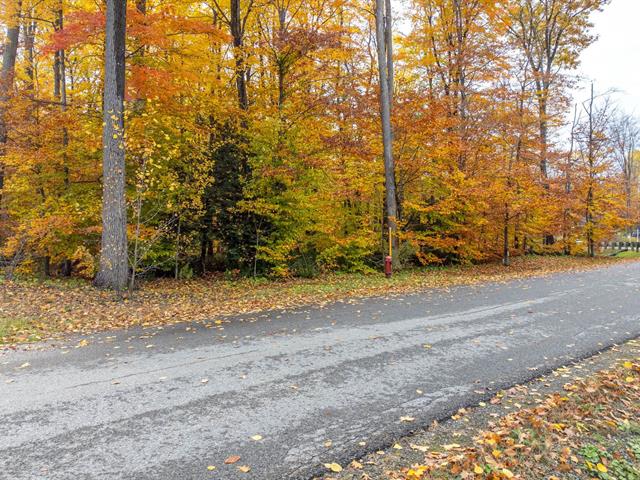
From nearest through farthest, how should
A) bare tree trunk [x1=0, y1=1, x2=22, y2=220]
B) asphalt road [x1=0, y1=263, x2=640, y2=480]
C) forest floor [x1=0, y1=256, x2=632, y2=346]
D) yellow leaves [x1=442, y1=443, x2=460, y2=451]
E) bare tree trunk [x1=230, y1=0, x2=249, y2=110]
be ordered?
1. asphalt road [x1=0, y1=263, x2=640, y2=480]
2. yellow leaves [x1=442, y1=443, x2=460, y2=451]
3. forest floor [x1=0, y1=256, x2=632, y2=346]
4. bare tree trunk [x1=0, y1=1, x2=22, y2=220]
5. bare tree trunk [x1=230, y1=0, x2=249, y2=110]

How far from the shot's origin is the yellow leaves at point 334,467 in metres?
2.76

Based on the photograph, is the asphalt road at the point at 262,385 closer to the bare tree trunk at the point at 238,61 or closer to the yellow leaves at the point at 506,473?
the yellow leaves at the point at 506,473

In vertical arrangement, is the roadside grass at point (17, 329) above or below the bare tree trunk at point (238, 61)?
below

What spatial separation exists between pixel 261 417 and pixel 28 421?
1.98m

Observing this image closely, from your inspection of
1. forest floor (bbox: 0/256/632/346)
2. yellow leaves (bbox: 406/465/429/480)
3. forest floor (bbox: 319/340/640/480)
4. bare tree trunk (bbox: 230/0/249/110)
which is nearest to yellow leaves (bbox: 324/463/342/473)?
forest floor (bbox: 319/340/640/480)

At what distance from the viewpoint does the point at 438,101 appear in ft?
48.3

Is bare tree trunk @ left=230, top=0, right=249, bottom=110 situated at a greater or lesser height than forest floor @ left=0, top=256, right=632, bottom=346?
greater

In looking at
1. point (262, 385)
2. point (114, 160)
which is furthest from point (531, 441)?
point (114, 160)

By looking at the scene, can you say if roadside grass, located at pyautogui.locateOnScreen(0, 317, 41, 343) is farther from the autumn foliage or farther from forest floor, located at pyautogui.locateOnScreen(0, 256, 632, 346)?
the autumn foliage

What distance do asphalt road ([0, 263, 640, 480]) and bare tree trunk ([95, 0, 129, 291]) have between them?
359 centimetres

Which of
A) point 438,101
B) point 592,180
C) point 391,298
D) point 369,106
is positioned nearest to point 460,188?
point 438,101

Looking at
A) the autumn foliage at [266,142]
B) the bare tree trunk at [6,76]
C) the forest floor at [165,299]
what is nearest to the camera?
the forest floor at [165,299]

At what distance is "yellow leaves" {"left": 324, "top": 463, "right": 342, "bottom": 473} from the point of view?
2.76 m

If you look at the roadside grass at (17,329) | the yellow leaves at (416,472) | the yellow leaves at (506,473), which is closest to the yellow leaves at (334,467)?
the yellow leaves at (416,472)
